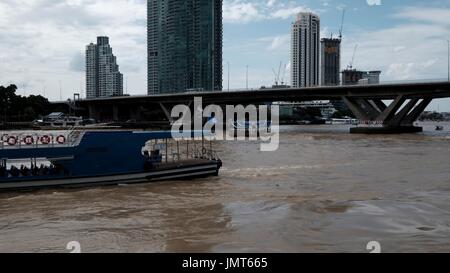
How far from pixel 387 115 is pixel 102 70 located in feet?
429

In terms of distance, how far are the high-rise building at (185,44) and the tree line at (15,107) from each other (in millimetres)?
37440

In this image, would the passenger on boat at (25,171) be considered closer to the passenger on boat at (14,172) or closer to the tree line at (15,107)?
the passenger on boat at (14,172)

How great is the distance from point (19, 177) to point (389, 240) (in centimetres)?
1794

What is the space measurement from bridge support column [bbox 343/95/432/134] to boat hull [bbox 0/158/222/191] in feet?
210

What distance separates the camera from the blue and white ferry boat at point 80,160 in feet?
84.2

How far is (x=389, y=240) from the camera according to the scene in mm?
14984

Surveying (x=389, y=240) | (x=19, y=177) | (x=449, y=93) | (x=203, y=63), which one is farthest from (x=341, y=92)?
(x=389, y=240)

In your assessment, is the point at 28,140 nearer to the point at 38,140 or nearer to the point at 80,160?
the point at 38,140

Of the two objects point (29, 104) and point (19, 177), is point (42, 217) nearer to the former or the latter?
point (19, 177)

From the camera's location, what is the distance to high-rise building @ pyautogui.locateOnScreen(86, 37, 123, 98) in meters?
194

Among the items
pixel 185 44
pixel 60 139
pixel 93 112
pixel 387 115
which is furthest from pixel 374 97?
pixel 60 139

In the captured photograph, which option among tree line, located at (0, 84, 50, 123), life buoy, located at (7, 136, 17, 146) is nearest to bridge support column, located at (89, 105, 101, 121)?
tree line, located at (0, 84, 50, 123)

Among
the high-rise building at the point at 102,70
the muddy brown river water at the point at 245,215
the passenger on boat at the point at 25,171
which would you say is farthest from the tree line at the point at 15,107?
the muddy brown river water at the point at 245,215

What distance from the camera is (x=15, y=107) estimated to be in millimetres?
122375
